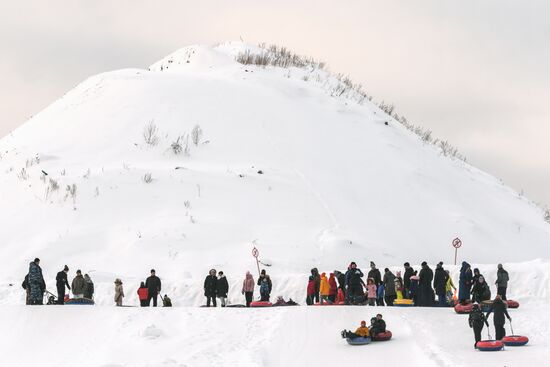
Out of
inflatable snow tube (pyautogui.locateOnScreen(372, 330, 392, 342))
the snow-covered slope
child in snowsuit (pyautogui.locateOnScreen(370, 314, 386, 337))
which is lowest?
inflatable snow tube (pyautogui.locateOnScreen(372, 330, 392, 342))

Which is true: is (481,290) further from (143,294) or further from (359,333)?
(143,294)

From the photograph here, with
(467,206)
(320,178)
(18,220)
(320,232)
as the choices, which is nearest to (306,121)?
(320,178)

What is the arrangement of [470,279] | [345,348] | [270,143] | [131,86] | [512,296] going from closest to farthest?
[345,348] → [470,279] → [512,296] → [270,143] → [131,86]

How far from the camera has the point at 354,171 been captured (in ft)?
154

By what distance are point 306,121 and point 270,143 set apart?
16.6ft

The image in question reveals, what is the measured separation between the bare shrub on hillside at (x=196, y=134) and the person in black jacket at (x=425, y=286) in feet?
74.3

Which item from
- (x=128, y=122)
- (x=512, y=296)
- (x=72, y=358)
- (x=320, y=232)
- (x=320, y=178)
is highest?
(x=128, y=122)

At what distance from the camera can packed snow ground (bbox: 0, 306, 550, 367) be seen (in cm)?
1981

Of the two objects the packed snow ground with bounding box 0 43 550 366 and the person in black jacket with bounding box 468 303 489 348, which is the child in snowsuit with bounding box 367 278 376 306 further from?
the person in black jacket with bounding box 468 303 489 348

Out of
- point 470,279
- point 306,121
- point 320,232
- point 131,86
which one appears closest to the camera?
point 470,279

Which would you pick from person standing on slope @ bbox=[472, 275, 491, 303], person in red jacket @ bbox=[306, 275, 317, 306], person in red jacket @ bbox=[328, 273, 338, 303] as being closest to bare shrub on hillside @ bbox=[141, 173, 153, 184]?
person in red jacket @ bbox=[306, 275, 317, 306]

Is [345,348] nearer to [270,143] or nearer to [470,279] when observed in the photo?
[470,279]

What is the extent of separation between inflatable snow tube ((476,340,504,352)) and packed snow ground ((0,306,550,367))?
0.25m

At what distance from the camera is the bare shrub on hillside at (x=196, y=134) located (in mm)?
47938
